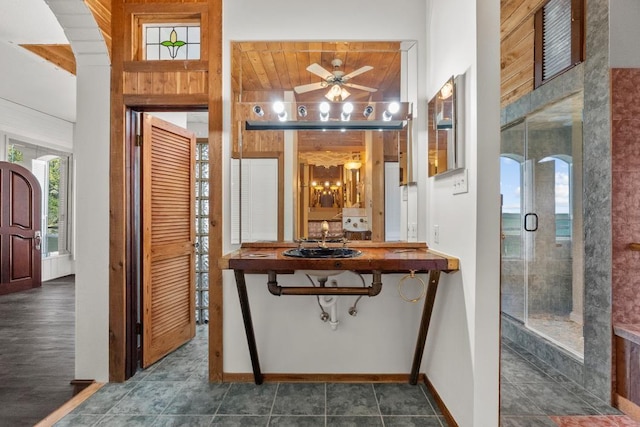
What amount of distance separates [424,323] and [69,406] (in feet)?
7.80

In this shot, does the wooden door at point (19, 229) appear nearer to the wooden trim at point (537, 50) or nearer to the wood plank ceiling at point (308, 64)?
the wood plank ceiling at point (308, 64)

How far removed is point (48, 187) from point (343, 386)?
679 centimetres

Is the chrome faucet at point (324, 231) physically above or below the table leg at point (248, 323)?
above

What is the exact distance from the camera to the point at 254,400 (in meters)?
2.24

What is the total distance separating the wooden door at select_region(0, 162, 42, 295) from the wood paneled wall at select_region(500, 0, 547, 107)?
698cm

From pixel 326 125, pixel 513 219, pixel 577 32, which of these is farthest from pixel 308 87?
pixel 513 219

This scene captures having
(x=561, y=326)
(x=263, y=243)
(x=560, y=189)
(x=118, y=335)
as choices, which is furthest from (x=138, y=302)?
(x=560, y=189)

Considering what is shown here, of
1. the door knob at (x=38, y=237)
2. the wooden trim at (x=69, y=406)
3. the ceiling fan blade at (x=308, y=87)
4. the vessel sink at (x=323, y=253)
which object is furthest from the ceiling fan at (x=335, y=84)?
the door knob at (x=38, y=237)

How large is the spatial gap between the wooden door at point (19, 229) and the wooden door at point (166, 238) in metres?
4.01

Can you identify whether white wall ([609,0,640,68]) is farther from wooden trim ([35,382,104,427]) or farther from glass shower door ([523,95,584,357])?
wooden trim ([35,382,104,427])

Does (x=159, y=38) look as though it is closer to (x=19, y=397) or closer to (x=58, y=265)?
(x=19, y=397)

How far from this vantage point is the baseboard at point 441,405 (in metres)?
1.95

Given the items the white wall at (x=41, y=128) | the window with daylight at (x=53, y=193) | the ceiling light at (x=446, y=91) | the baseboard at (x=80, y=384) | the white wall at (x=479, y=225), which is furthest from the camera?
the window with daylight at (x=53, y=193)

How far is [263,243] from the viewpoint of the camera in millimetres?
2531
